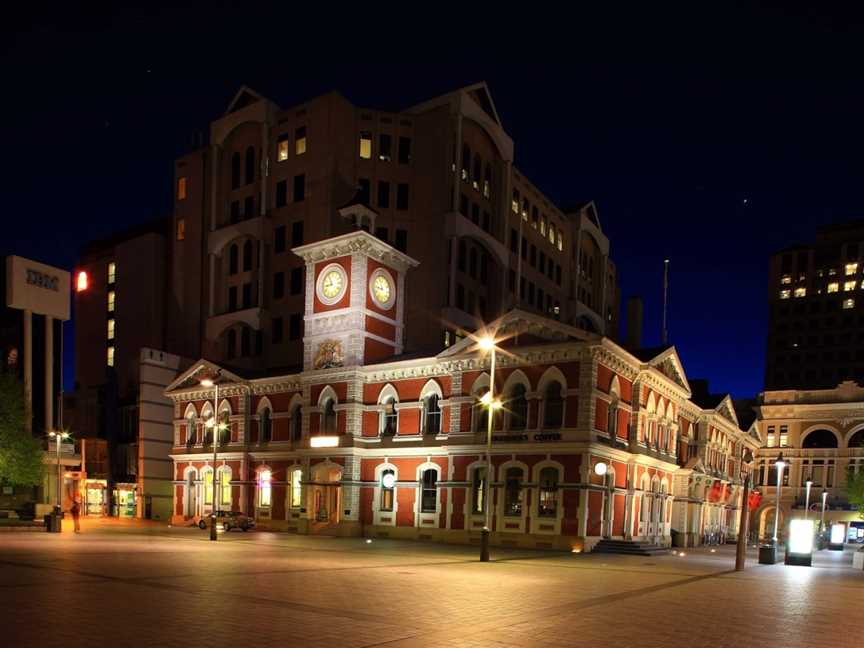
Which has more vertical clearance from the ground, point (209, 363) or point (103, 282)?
point (103, 282)

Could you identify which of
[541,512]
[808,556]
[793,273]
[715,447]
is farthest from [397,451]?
[793,273]

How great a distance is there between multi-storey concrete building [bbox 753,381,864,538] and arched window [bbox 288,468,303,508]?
174 feet

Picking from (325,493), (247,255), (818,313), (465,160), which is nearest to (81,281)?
(247,255)

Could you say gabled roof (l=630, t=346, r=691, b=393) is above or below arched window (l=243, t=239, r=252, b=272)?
below

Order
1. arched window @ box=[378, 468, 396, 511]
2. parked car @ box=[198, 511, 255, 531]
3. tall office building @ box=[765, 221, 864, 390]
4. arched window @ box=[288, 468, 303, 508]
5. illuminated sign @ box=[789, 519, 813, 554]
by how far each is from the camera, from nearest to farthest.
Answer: illuminated sign @ box=[789, 519, 813, 554] < arched window @ box=[378, 468, 396, 511] < parked car @ box=[198, 511, 255, 531] < arched window @ box=[288, 468, 303, 508] < tall office building @ box=[765, 221, 864, 390]

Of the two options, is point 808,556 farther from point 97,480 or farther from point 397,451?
point 97,480

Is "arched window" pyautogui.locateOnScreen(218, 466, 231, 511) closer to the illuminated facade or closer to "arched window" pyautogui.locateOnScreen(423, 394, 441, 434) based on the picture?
the illuminated facade

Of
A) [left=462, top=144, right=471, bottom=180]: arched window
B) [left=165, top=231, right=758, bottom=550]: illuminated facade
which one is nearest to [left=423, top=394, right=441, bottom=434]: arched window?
[left=165, top=231, right=758, bottom=550]: illuminated facade

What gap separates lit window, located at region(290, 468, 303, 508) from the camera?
4922 cm

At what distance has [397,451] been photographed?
44.7m

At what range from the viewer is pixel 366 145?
207 feet

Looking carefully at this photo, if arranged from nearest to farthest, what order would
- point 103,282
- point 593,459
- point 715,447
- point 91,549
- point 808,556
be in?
point 91,549 < point 808,556 < point 593,459 < point 715,447 < point 103,282

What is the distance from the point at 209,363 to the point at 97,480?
22751 millimetres

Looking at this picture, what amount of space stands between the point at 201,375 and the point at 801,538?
42.4 metres
